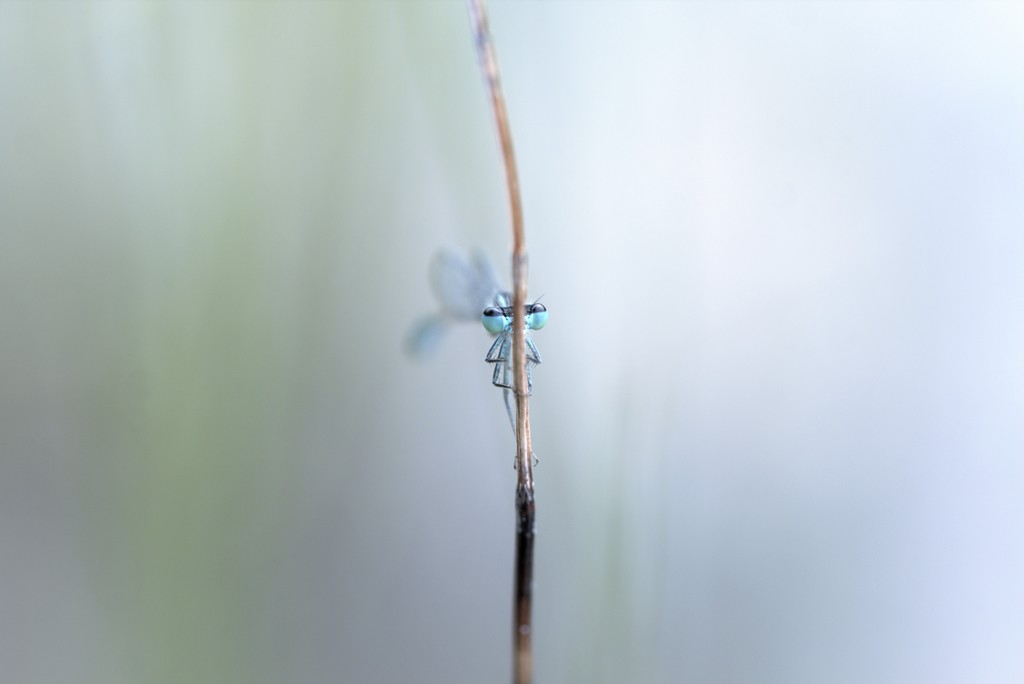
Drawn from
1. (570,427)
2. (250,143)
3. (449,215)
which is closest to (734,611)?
(570,427)

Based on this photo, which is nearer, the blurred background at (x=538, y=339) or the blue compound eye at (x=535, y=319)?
the blue compound eye at (x=535, y=319)

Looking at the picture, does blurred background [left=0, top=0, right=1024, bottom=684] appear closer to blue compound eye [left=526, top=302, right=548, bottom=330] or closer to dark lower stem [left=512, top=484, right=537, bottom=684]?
blue compound eye [left=526, top=302, right=548, bottom=330]

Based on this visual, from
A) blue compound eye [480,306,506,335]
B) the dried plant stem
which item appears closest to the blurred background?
blue compound eye [480,306,506,335]

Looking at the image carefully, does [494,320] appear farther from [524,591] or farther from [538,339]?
[538,339]

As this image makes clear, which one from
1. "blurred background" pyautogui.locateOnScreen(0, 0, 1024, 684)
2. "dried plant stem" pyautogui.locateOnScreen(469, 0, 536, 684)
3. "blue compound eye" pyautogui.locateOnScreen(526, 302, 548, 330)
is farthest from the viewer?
"blurred background" pyautogui.locateOnScreen(0, 0, 1024, 684)

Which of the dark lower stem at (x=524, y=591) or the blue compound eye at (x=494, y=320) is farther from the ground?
the blue compound eye at (x=494, y=320)

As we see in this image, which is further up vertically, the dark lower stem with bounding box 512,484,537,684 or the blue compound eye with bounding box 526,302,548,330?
the blue compound eye with bounding box 526,302,548,330

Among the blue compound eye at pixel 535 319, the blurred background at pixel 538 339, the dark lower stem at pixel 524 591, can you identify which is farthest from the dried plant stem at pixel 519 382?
the blurred background at pixel 538 339

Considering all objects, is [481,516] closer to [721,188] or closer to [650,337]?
[650,337]

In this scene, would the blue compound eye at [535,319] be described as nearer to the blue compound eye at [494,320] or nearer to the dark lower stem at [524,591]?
the blue compound eye at [494,320]
